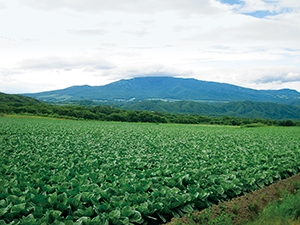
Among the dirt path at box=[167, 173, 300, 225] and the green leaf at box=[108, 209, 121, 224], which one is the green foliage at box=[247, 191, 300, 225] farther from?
the green leaf at box=[108, 209, 121, 224]

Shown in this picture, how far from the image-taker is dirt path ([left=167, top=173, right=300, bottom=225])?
7868mm

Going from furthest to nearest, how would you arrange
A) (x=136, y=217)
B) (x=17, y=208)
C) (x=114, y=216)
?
(x=136, y=217), (x=114, y=216), (x=17, y=208)

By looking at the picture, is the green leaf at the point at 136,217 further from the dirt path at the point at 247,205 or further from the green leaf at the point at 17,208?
the green leaf at the point at 17,208

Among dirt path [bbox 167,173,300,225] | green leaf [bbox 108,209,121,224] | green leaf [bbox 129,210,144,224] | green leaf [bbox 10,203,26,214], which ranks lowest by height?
dirt path [bbox 167,173,300,225]

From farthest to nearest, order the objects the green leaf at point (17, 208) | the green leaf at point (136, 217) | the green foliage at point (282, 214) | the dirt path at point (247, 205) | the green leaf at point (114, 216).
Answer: the dirt path at point (247, 205) → the green foliage at point (282, 214) → the green leaf at point (136, 217) → the green leaf at point (114, 216) → the green leaf at point (17, 208)

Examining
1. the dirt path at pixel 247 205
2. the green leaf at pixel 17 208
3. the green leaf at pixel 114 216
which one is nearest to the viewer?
the green leaf at pixel 17 208

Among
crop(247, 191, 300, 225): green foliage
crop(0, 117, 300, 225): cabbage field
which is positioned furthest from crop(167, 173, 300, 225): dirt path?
crop(247, 191, 300, 225): green foliage

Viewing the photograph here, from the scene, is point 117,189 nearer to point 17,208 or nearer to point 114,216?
point 114,216

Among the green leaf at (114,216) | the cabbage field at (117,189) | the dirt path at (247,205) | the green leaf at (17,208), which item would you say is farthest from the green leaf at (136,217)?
the green leaf at (17,208)

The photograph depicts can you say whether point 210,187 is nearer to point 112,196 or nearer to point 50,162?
point 112,196

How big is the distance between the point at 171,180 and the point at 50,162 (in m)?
5.05

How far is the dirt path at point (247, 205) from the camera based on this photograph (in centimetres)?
787

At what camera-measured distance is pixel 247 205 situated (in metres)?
8.95

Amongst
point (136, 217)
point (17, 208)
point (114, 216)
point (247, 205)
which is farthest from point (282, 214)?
point (17, 208)
